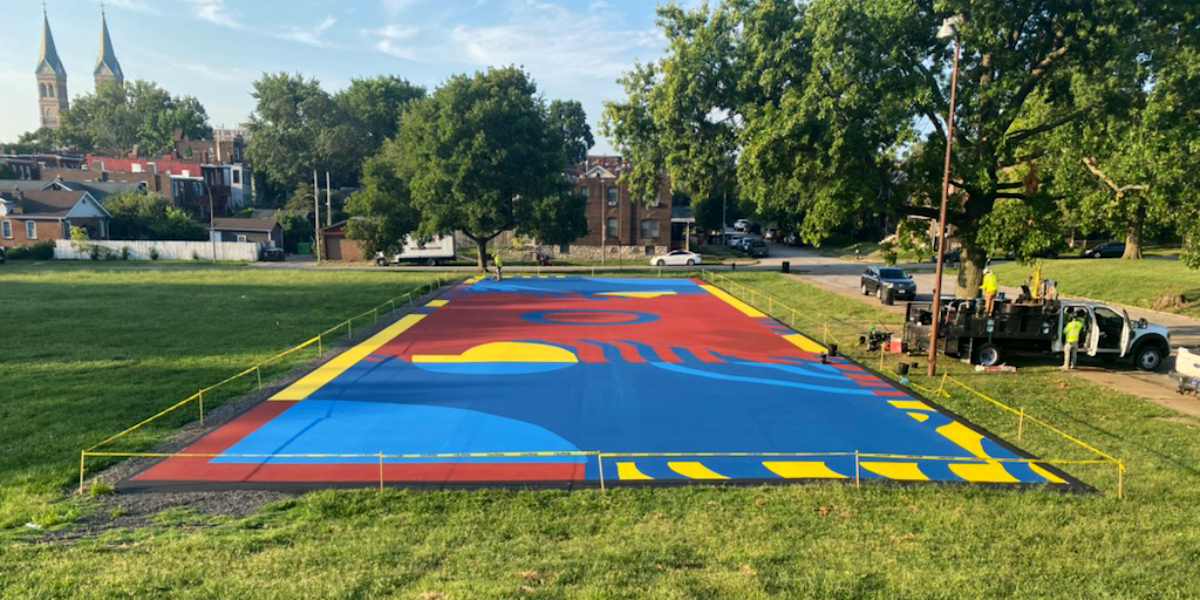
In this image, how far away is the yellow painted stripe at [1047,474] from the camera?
10586 millimetres

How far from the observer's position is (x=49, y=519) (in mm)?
8812

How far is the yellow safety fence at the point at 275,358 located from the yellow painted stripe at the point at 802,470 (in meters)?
11.3

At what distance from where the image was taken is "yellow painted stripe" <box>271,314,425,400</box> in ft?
52.9

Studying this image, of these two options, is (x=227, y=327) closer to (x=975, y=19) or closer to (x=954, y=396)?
(x=954, y=396)

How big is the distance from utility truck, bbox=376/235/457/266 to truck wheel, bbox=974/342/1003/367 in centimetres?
4444

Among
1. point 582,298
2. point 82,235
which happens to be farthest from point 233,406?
point 82,235

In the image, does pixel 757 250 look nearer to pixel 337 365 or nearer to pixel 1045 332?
pixel 1045 332

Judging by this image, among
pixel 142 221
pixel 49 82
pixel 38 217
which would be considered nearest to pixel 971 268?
pixel 142 221

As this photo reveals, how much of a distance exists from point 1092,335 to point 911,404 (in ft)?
24.6

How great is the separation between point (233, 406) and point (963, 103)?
21.6 m

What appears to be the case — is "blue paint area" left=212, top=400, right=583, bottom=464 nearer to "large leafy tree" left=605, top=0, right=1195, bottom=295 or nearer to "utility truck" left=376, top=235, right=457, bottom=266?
"large leafy tree" left=605, top=0, right=1195, bottom=295

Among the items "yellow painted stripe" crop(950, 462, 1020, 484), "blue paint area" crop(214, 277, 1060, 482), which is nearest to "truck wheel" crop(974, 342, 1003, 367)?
"blue paint area" crop(214, 277, 1060, 482)

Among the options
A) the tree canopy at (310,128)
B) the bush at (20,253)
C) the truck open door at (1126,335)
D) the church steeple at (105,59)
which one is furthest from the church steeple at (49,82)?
the truck open door at (1126,335)

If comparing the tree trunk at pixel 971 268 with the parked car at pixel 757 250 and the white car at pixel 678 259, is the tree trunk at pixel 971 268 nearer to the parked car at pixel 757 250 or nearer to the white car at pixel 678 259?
the white car at pixel 678 259
